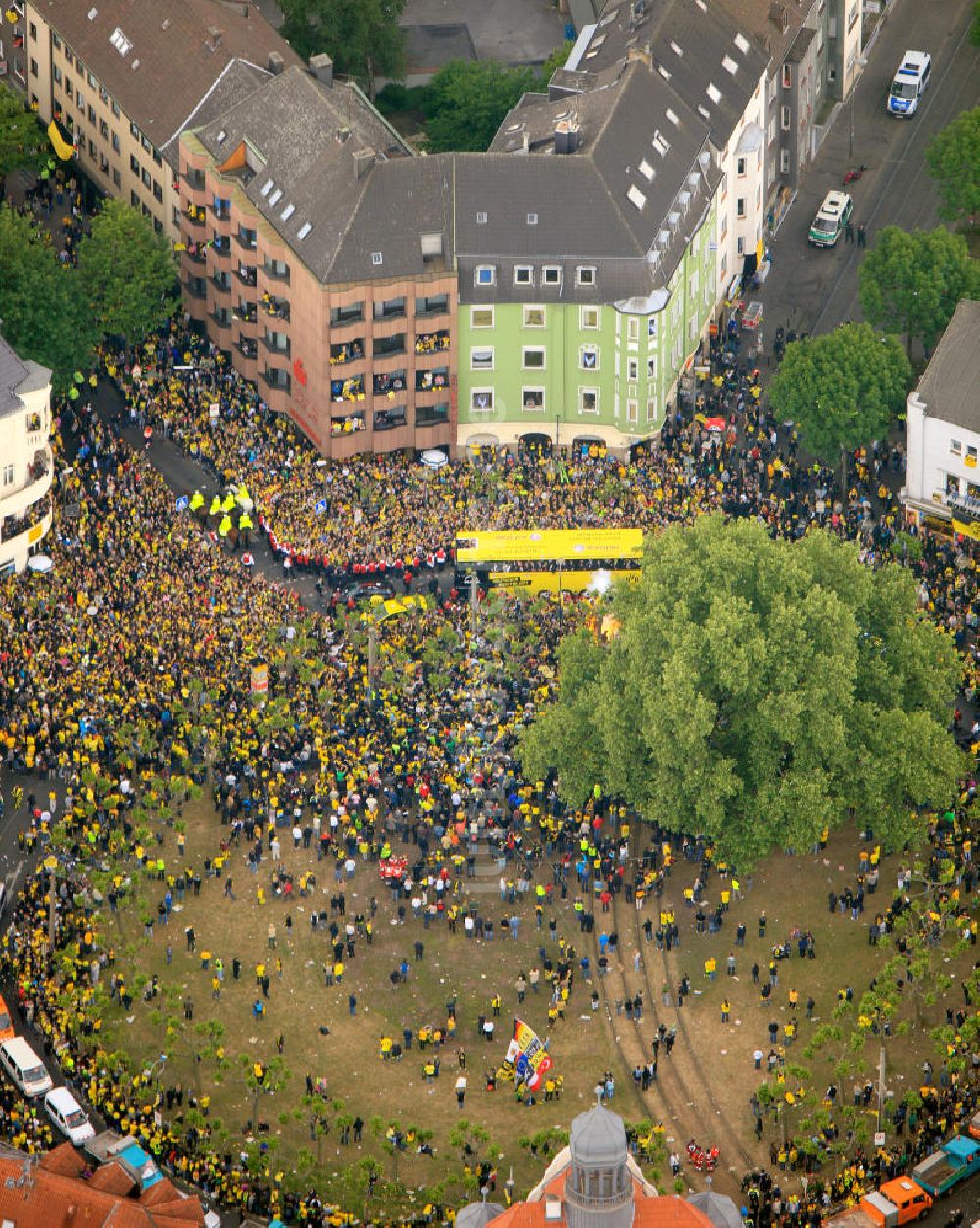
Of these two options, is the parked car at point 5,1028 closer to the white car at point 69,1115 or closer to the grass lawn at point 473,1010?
the white car at point 69,1115

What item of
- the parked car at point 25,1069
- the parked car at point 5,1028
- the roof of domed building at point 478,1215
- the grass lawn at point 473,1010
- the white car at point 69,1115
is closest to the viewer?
the roof of domed building at point 478,1215

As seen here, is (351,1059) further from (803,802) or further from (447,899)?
(803,802)

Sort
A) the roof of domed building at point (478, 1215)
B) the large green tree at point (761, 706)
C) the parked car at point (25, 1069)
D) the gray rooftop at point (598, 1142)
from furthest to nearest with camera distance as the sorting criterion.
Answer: the large green tree at point (761, 706)
the parked car at point (25, 1069)
the roof of domed building at point (478, 1215)
the gray rooftop at point (598, 1142)

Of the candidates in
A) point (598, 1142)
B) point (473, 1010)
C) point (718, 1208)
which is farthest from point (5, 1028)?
point (598, 1142)

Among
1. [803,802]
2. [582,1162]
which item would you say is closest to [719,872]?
[803,802]

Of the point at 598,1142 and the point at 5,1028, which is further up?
the point at 598,1142

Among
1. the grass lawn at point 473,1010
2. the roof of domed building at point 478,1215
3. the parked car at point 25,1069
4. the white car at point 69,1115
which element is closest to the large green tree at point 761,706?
the grass lawn at point 473,1010

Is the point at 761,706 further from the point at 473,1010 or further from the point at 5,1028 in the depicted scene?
the point at 5,1028
